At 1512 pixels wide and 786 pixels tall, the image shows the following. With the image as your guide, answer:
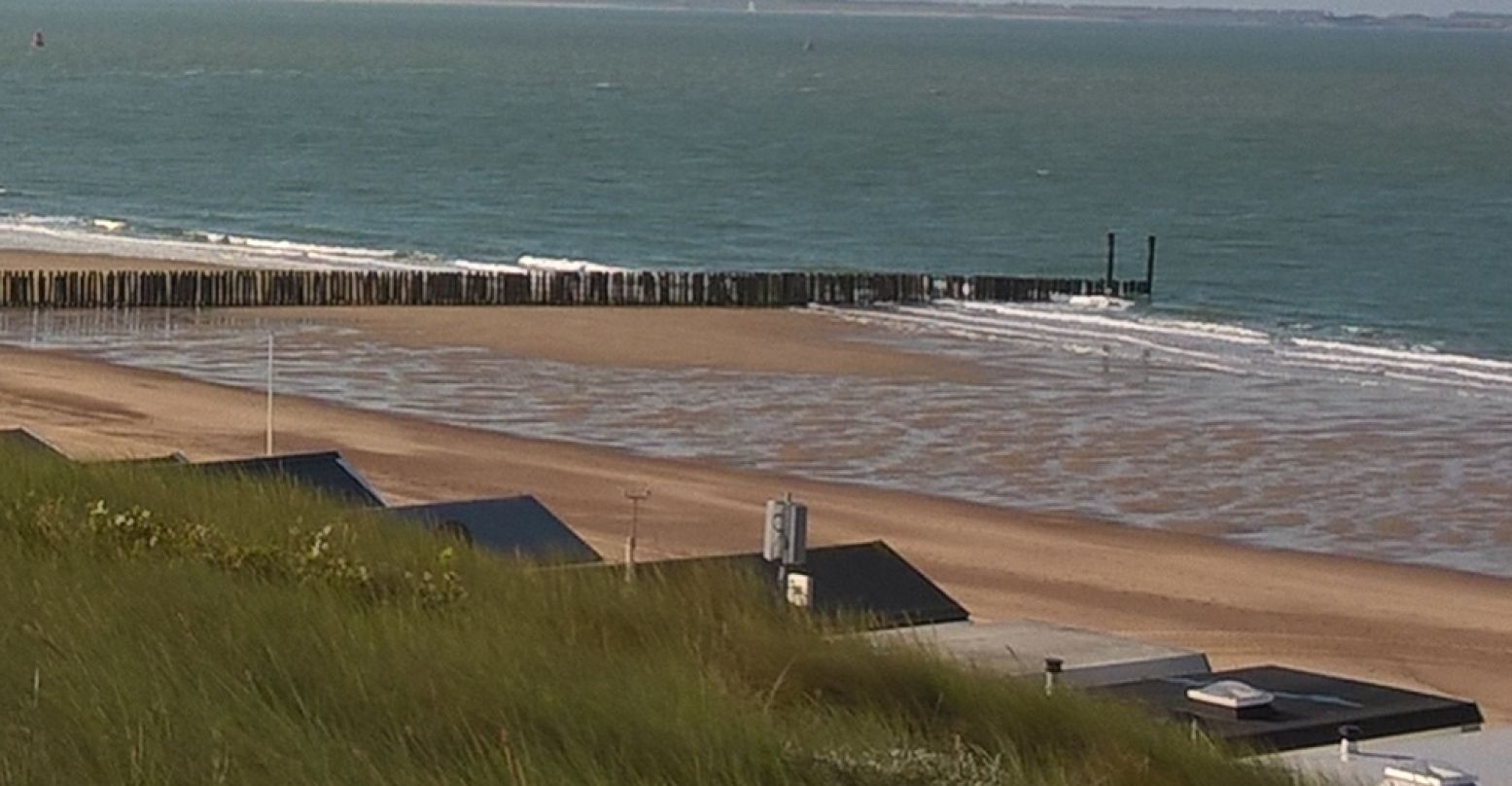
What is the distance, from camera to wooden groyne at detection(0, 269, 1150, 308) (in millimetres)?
47000

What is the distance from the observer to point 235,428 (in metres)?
33.0

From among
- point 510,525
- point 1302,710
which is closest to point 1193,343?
point 510,525

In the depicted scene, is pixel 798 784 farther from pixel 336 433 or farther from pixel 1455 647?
pixel 336 433

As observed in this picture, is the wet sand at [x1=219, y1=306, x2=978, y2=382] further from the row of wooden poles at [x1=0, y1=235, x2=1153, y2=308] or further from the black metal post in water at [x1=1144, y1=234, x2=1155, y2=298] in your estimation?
the black metal post in water at [x1=1144, y1=234, x2=1155, y2=298]

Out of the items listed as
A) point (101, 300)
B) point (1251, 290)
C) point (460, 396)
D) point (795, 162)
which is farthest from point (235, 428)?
point (795, 162)

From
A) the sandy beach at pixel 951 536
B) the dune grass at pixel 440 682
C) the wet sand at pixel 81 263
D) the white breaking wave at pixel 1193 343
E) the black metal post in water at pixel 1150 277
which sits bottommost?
the sandy beach at pixel 951 536

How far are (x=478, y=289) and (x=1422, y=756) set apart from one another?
126 feet

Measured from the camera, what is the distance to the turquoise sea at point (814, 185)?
210 feet

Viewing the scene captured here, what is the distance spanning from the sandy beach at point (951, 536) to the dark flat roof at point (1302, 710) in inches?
275

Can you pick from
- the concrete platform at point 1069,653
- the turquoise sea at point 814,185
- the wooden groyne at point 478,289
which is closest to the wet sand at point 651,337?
the wooden groyne at point 478,289

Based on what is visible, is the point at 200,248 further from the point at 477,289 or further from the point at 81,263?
the point at 477,289

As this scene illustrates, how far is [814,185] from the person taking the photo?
91.2 meters

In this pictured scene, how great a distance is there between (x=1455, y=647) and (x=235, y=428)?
16132mm

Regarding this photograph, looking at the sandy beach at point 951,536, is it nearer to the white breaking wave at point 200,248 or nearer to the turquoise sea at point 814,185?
the white breaking wave at point 200,248
